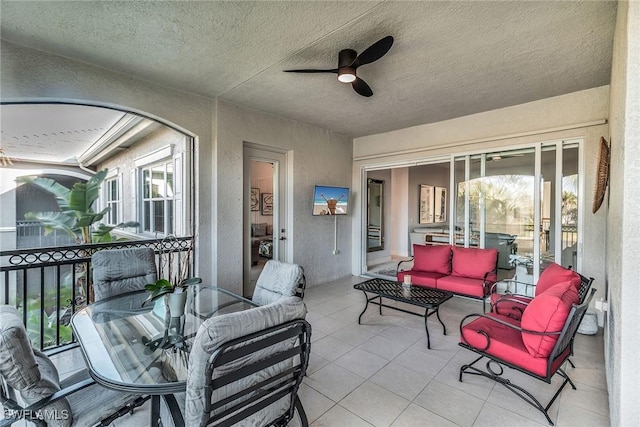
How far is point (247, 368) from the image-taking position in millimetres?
1249

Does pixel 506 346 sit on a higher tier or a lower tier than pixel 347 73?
lower

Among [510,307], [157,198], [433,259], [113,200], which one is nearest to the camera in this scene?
[510,307]

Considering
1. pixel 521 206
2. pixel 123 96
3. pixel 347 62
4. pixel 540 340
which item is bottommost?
pixel 540 340

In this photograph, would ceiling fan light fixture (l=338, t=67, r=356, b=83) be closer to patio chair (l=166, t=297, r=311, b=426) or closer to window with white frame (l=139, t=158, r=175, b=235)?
patio chair (l=166, t=297, r=311, b=426)

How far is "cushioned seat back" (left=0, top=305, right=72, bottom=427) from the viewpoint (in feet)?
3.89

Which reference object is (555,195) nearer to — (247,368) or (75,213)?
(247,368)

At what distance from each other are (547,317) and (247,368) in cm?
199

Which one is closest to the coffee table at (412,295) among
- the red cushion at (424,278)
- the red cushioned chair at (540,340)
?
the red cushion at (424,278)

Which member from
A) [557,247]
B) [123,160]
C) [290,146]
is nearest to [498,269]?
[557,247]

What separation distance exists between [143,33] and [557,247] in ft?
17.4

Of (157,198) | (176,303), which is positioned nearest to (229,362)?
(176,303)

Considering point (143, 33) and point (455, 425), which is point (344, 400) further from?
point (143, 33)

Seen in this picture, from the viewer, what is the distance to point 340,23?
234 cm

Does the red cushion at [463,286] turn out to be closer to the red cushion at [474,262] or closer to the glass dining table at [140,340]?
the red cushion at [474,262]
